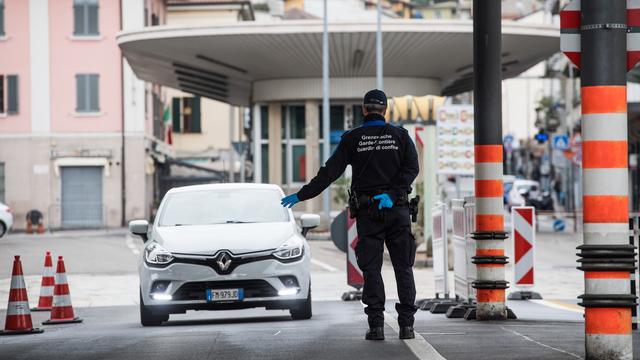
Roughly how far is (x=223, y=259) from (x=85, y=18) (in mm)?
50888

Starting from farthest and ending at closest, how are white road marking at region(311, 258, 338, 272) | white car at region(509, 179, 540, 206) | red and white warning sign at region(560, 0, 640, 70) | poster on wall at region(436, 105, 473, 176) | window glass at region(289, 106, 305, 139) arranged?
white car at region(509, 179, 540, 206)
window glass at region(289, 106, 305, 139)
white road marking at region(311, 258, 338, 272)
poster on wall at region(436, 105, 473, 176)
red and white warning sign at region(560, 0, 640, 70)

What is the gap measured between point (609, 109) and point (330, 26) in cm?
4194

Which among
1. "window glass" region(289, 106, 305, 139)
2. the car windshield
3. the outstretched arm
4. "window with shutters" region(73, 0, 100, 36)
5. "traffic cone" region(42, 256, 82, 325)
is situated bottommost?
"traffic cone" region(42, 256, 82, 325)

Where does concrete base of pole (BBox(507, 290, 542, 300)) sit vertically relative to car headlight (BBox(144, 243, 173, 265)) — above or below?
below

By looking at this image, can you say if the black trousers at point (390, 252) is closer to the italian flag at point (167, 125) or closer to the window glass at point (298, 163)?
the window glass at point (298, 163)

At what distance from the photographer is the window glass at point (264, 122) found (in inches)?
2285

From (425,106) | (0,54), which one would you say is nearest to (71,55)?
(0,54)

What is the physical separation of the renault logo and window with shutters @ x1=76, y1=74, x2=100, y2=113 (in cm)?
5000

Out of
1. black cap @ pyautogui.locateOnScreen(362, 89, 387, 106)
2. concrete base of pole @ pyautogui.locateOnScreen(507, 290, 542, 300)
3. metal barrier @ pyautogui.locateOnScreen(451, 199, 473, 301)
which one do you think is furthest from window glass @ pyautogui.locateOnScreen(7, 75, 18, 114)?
black cap @ pyautogui.locateOnScreen(362, 89, 387, 106)

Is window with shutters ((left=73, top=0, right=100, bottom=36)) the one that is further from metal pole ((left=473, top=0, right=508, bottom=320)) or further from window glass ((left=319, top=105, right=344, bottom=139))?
metal pole ((left=473, top=0, right=508, bottom=320))

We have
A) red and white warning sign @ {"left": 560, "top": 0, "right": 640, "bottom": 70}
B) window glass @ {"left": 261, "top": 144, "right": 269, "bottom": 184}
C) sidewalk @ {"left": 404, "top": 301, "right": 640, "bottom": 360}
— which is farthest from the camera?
window glass @ {"left": 261, "top": 144, "right": 269, "bottom": 184}

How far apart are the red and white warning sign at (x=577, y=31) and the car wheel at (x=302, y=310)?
22.8 feet

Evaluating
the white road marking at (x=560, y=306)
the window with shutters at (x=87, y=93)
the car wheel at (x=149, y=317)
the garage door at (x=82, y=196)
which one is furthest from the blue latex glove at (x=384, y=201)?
the window with shutters at (x=87, y=93)

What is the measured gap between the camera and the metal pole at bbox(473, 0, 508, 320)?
1358cm
